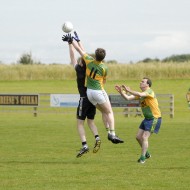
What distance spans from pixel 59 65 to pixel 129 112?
32.1 meters

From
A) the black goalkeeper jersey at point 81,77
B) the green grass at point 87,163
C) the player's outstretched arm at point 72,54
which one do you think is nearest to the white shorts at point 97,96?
the black goalkeeper jersey at point 81,77

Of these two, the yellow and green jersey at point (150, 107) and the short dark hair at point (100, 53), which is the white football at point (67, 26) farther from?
the yellow and green jersey at point (150, 107)

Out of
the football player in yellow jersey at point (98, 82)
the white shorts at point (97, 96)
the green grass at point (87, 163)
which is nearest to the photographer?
the green grass at point (87, 163)

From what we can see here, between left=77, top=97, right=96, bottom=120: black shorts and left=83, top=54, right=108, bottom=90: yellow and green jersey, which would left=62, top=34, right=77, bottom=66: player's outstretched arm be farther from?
left=77, top=97, right=96, bottom=120: black shorts

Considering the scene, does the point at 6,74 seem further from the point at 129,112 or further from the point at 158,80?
the point at 129,112

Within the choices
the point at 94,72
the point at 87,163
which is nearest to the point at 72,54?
the point at 94,72

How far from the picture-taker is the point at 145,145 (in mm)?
16359

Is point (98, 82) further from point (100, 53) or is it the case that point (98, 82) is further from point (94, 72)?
point (100, 53)

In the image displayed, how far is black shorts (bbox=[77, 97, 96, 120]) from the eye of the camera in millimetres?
17203

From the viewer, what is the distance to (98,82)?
54.3 feet

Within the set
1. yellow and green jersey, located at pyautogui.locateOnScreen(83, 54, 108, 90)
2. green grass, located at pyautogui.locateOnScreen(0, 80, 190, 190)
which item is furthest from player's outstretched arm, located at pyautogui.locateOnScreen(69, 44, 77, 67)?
green grass, located at pyautogui.locateOnScreen(0, 80, 190, 190)

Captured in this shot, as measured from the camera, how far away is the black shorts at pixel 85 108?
1720 centimetres

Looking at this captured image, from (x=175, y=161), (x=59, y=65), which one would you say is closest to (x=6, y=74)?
(x=59, y=65)

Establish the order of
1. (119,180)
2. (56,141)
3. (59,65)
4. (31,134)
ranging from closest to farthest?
(119,180)
(56,141)
(31,134)
(59,65)
